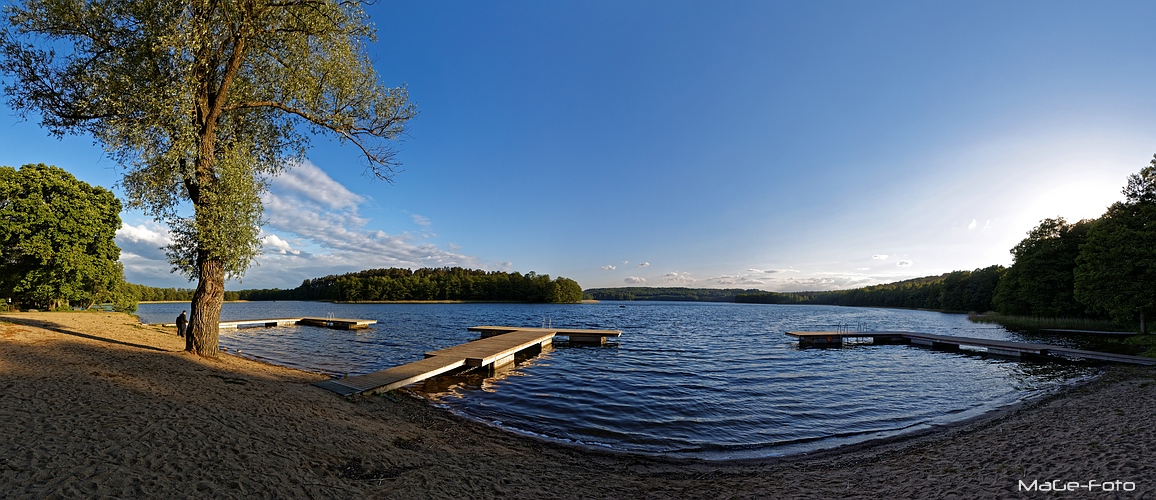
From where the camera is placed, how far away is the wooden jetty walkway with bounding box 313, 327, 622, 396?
11734 millimetres

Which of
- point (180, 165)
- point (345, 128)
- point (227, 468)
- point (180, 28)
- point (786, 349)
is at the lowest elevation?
point (786, 349)

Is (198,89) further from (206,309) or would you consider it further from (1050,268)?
(1050,268)

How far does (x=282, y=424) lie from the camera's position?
7.48m

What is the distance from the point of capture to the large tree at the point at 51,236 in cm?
2517

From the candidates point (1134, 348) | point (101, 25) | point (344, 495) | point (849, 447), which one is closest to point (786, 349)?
point (1134, 348)

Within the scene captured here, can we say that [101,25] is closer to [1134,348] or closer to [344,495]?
[344,495]

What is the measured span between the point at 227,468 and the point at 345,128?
11.6 meters

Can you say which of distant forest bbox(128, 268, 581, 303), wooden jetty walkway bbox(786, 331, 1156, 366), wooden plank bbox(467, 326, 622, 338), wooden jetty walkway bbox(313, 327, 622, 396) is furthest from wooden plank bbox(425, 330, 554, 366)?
distant forest bbox(128, 268, 581, 303)

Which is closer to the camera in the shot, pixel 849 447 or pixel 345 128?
pixel 849 447

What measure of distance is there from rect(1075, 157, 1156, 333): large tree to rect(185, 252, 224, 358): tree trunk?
48579 millimetres

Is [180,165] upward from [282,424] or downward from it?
upward

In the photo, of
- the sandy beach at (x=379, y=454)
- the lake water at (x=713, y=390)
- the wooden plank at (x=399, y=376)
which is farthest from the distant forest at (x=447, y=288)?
the sandy beach at (x=379, y=454)

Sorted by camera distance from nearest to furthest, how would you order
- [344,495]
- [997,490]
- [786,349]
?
[344,495], [997,490], [786,349]

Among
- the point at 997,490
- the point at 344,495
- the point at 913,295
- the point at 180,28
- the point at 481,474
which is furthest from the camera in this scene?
the point at 913,295
